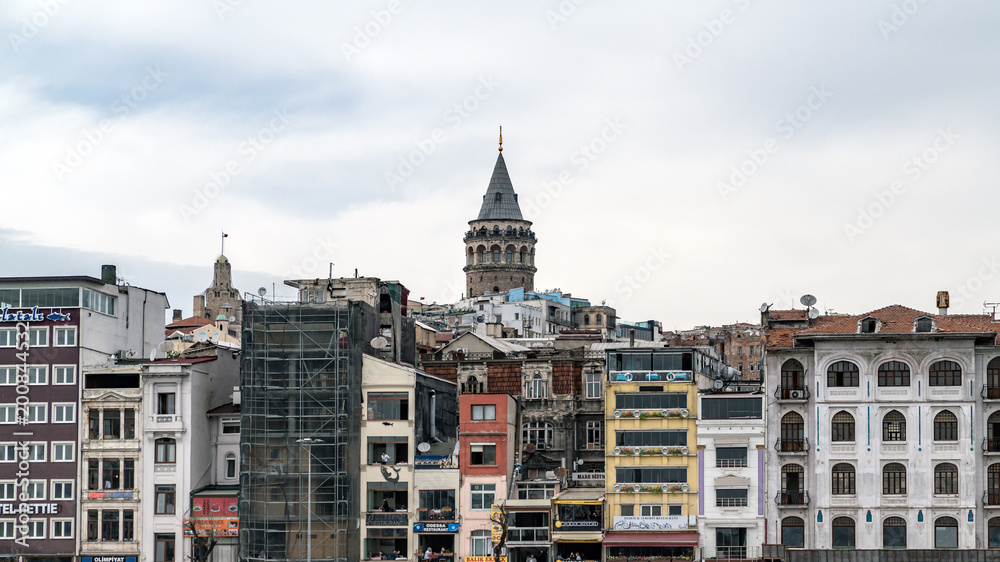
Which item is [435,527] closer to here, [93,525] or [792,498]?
[792,498]

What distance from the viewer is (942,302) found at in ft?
335

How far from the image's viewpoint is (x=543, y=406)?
329 feet

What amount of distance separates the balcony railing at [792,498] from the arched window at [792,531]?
0.92m

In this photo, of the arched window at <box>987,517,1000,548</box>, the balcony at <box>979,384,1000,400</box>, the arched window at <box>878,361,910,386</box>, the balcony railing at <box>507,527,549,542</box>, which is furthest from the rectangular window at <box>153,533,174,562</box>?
the balcony at <box>979,384,1000,400</box>

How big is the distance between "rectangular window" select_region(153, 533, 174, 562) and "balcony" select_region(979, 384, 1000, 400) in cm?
4876

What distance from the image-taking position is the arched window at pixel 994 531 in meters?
89.7

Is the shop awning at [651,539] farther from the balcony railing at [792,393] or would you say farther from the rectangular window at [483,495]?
the balcony railing at [792,393]

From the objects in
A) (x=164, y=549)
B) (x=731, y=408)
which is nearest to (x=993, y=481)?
(x=731, y=408)

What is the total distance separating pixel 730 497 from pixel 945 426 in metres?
13.0

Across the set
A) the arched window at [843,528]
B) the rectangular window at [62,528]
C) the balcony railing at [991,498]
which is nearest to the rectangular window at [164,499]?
the rectangular window at [62,528]

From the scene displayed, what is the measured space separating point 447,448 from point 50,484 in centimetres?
2468

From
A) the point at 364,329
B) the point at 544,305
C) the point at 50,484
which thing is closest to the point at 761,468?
the point at 364,329

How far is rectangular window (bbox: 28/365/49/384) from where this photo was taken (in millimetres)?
98000

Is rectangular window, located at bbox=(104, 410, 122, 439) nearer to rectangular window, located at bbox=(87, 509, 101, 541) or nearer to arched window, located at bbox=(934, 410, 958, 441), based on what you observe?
rectangular window, located at bbox=(87, 509, 101, 541)
